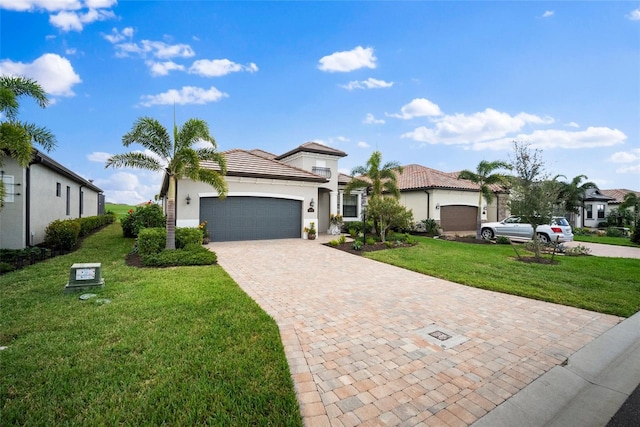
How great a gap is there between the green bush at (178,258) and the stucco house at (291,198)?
429cm

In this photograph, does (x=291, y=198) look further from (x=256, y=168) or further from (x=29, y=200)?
(x=29, y=200)

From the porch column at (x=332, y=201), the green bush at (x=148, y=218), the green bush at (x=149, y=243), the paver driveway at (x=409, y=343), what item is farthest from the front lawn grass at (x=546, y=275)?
the green bush at (x=148, y=218)

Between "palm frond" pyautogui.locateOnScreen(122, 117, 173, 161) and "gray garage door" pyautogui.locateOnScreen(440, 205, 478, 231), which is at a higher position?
"palm frond" pyautogui.locateOnScreen(122, 117, 173, 161)

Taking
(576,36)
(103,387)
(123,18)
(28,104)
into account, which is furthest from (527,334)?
(123,18)

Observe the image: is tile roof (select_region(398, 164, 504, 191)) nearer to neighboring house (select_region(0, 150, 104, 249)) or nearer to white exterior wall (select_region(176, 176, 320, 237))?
white exterior wall (select_region(176, 176, 320, 237))

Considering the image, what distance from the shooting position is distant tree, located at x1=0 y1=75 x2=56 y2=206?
6.21 meters

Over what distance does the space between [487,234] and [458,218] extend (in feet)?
→ 14.8

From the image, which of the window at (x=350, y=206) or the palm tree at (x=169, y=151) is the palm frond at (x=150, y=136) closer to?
the palm tree at (x=169, y=151)

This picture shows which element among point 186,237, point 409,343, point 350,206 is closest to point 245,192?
point 186,237

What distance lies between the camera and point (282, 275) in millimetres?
8156

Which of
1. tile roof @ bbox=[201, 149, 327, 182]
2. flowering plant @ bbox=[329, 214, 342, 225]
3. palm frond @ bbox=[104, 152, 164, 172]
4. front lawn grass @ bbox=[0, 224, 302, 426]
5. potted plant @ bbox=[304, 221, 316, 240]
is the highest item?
tile roof @ bbox=[201, 149, 327, 182]

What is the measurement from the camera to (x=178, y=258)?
9070 mm

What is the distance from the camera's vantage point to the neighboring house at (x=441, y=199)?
69.5 ft

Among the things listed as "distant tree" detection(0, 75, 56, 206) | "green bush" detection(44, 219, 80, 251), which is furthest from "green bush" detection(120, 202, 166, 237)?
"distant tree" detection(0, 75, 56, 206)
